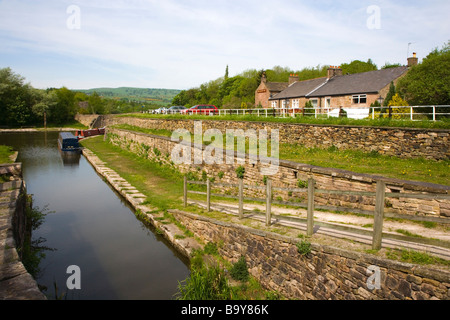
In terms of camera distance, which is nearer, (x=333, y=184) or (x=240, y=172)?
(x=333, y=184)

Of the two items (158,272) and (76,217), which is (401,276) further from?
(76,217)

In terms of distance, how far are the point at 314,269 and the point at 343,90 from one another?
78.4ft

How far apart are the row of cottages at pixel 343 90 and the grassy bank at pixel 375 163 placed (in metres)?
7.11

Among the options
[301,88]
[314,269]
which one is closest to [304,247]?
[314,269]

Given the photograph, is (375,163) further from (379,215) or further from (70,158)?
(70,158)

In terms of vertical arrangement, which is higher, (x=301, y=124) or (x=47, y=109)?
(x=47, y=109)

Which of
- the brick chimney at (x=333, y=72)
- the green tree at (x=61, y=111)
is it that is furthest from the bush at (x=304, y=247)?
the green tree at (x=61, y=111)

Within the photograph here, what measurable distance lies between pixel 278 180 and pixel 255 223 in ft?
9.98

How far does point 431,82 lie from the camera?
63.4ft

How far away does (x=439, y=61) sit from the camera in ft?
63.5

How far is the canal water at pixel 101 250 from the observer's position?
691 centimetres

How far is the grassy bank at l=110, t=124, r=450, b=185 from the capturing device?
8508 mm

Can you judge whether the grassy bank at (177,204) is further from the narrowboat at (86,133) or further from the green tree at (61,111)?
the green tree at (61,111)
